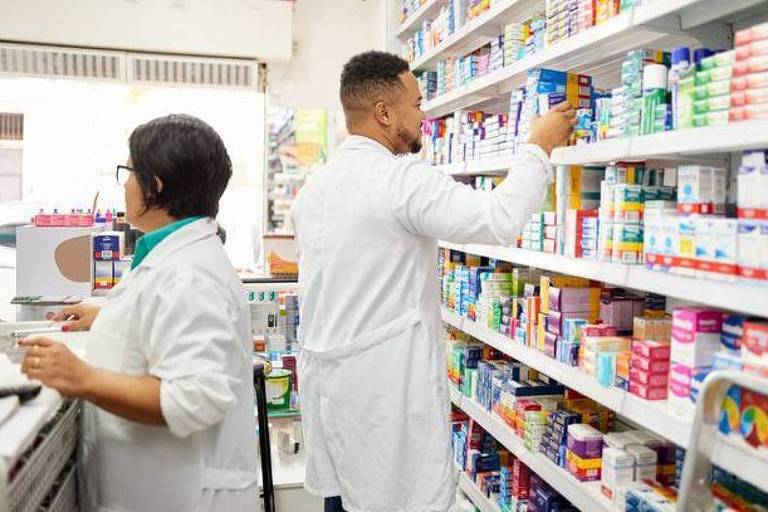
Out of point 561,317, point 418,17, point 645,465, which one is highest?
point 418,17

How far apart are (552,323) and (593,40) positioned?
0.96m

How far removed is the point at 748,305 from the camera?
5.07ft

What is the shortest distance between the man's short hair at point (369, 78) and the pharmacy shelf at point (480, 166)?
708 mm

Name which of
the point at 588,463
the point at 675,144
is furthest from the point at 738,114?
the point at 588,463

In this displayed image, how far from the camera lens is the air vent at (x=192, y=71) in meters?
5.67

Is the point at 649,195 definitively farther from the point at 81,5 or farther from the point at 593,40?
the point at 81,5

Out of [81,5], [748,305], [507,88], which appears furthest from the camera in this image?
[81,5]

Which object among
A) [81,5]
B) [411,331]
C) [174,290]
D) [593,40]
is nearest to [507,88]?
[593,40]

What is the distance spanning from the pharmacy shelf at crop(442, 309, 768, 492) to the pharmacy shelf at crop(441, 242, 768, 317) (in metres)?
0.31

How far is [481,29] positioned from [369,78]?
1239mm

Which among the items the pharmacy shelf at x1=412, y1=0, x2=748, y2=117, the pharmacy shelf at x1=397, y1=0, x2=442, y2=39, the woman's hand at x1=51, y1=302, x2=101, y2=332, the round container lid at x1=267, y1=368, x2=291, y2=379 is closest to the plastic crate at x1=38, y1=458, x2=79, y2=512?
the woman's hand at x1=51, y1=302, x2=101, y2=332

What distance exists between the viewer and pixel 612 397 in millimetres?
2090

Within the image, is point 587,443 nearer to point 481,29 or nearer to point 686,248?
point 686,248

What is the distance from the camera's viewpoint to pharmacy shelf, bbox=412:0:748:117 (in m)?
1.93
